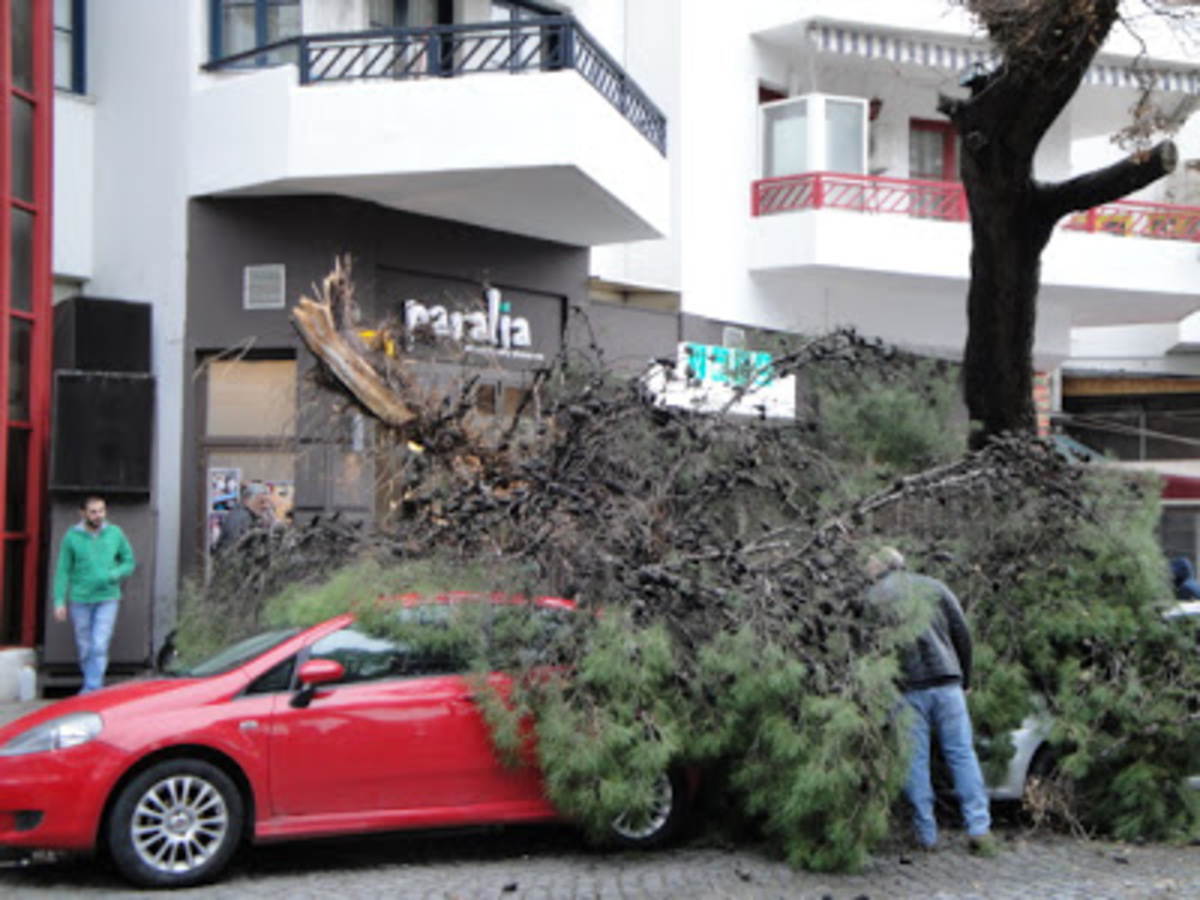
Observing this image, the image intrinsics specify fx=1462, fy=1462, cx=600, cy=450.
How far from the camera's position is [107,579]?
1230 centimetres

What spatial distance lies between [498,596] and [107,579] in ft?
18.6

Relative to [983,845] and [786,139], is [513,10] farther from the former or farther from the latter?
[983,845]

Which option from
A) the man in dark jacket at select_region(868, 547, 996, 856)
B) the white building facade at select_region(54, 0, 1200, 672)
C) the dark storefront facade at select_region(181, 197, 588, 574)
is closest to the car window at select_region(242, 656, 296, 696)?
the man in dark jacket at select_region(868, 547, 996, 856)

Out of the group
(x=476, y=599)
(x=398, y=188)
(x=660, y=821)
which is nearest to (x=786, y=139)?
(x=398, y=188)

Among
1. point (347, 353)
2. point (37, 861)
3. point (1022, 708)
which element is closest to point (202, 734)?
point (37, 861)

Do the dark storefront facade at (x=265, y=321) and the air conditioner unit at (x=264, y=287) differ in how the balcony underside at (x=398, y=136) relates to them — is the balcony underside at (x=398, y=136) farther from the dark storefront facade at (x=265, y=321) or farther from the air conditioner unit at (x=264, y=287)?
the air conditioner unit at (x=264, y=287)

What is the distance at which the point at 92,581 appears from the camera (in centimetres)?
1228

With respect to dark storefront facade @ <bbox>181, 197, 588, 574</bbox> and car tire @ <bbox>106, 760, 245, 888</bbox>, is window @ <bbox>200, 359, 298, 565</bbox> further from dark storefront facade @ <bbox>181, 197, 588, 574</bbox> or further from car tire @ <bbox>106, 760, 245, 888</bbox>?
car tire @ <bbox>106, 760, 245, 888</bbox>

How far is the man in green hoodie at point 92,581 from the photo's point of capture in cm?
1228

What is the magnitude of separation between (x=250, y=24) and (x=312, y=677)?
31.3 ft

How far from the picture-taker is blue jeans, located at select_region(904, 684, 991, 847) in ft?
26.2

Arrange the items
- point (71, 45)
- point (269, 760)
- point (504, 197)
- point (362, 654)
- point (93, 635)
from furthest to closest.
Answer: point (71, 45) < point (504, 197) < point (93, 635) < point (362, 654) < point (269, 760)

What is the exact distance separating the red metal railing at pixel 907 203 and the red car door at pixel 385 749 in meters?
12.7

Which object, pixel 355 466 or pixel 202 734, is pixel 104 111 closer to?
pixel 355 466
